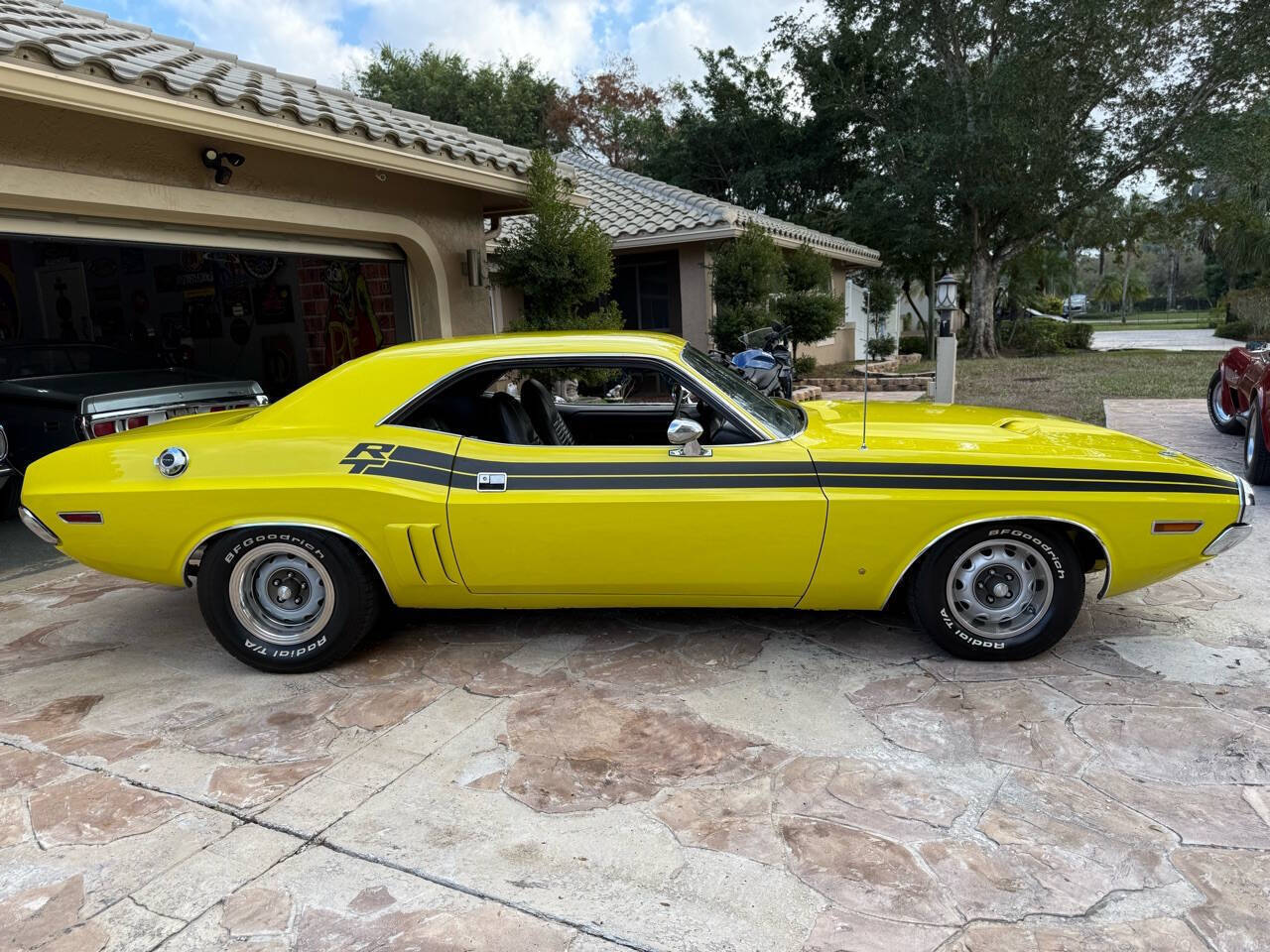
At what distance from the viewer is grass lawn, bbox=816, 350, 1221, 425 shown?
12578 mm

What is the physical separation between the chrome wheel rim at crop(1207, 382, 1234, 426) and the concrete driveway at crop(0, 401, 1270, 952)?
5614mm

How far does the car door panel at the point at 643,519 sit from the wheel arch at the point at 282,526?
0.41 metres

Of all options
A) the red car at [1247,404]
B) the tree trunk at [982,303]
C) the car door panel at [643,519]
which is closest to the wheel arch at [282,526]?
the car door panel at [643,519]

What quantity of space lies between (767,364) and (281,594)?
280 inches

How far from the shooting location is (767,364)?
32.9 ft

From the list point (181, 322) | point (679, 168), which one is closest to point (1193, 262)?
point (679, 168)

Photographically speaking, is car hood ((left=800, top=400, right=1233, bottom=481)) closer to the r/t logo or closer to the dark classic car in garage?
the r/t logo

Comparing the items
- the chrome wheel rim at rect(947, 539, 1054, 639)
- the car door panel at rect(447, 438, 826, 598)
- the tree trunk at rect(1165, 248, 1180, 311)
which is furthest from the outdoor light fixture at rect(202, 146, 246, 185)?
the tree trunk at rect(1165, 248, 1180, 311)

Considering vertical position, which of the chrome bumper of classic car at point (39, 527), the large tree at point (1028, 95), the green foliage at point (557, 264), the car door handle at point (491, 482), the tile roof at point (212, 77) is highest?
the large tree at point (1028, 95)

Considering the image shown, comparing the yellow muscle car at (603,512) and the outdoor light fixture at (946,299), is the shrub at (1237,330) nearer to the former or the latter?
the outdoor light fixture at (946,299)

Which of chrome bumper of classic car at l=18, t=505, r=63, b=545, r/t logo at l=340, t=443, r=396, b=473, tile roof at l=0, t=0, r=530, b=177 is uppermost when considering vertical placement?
tile roof at l=0, t=0, r=530, b=177

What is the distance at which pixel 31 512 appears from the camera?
3.91m

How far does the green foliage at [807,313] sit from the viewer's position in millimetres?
14477

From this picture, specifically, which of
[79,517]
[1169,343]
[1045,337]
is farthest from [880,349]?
[79,517]
